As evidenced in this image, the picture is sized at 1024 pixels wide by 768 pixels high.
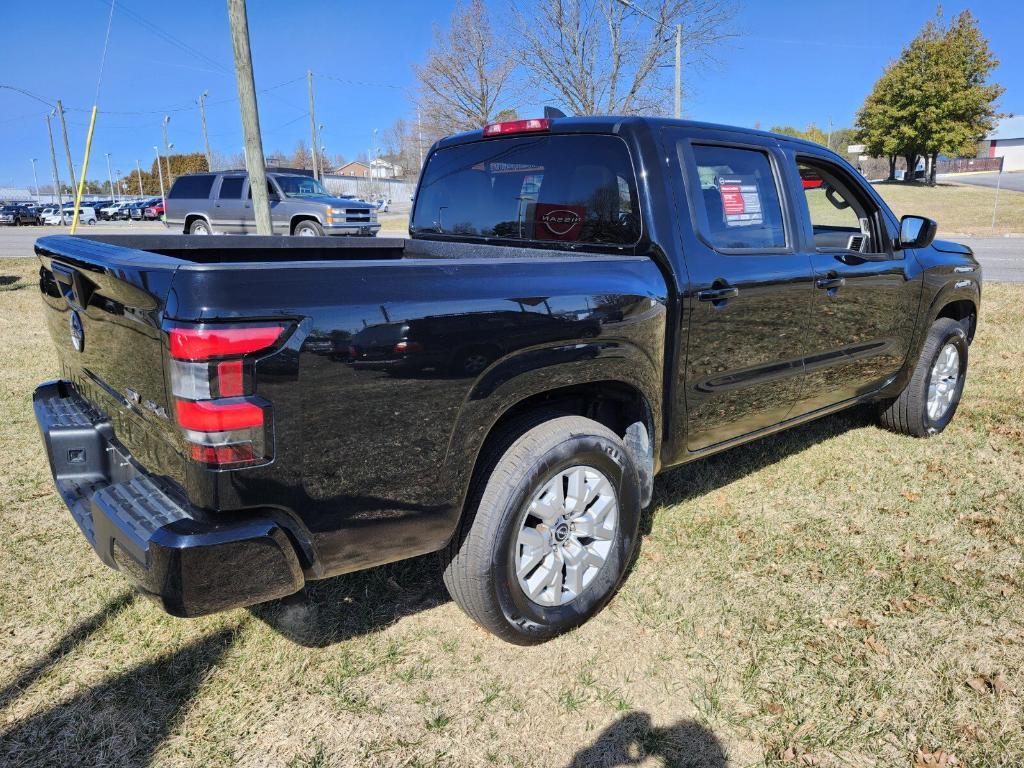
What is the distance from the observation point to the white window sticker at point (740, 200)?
331 cm

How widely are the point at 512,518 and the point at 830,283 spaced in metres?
2.21

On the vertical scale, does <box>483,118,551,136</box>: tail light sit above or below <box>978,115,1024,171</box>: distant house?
below

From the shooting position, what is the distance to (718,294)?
3102 millimetres

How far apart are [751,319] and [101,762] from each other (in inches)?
116

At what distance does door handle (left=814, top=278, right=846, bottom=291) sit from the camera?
3631 millimetres

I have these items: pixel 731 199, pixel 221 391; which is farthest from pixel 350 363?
pixel 731 199

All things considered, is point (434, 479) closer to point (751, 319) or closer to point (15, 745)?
point (15, 745)

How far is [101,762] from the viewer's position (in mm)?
2223

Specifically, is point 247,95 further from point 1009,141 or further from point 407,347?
point 1009,141

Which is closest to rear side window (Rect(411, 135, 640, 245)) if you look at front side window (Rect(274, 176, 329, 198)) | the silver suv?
the silver suv

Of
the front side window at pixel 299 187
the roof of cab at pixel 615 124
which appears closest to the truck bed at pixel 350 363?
the roof of cab at pixel 615 124

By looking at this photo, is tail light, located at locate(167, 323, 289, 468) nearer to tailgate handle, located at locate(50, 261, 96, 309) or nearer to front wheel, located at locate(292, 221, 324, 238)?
tailgate handle, located at locate(50, 261, 96, 309)

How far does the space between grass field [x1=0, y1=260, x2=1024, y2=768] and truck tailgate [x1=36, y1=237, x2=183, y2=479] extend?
90 centimetres

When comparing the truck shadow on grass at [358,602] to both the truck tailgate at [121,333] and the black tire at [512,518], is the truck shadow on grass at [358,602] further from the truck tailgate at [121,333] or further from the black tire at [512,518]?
the truck tailgate at [121,333]
